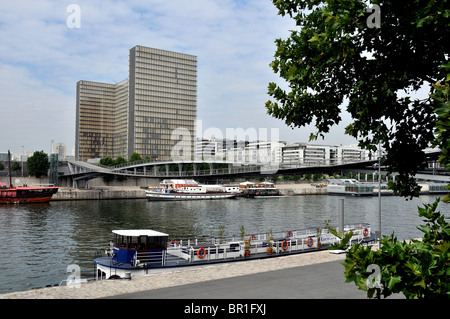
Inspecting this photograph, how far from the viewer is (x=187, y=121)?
196 meters

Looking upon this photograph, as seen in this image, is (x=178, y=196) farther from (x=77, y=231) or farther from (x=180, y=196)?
(x=77, y=231)

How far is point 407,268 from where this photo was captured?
4375 millimetres

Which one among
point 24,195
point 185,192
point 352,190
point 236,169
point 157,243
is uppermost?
point 236,169

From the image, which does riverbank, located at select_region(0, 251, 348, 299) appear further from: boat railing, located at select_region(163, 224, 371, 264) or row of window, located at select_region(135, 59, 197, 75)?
row of window, located at select_region(135, 59, 197, 75)

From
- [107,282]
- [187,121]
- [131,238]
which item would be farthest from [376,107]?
[187,121]

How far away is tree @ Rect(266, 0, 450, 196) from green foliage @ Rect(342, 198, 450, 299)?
1.71 metres

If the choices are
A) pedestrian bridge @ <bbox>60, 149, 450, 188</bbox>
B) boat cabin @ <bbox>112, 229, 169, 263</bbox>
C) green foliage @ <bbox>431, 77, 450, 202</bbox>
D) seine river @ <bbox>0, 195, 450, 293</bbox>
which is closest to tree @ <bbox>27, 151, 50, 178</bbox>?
pedestrian bridge @ <bbox>60, 149, 450, 188</bbox>

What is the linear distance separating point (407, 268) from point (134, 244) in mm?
17631

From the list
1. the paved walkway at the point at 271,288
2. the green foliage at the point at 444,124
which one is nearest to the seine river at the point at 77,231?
the paved walkway at the point at 271,288

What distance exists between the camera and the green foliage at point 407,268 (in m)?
4.23

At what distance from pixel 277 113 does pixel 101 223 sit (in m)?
43.9

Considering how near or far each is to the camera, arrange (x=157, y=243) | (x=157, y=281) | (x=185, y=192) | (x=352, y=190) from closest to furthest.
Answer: (x=157, y=281), (x=157, y=243), (x=185, y=192), (x=352, y=190)

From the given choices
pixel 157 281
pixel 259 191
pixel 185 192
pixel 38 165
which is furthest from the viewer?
pixel 38 165
